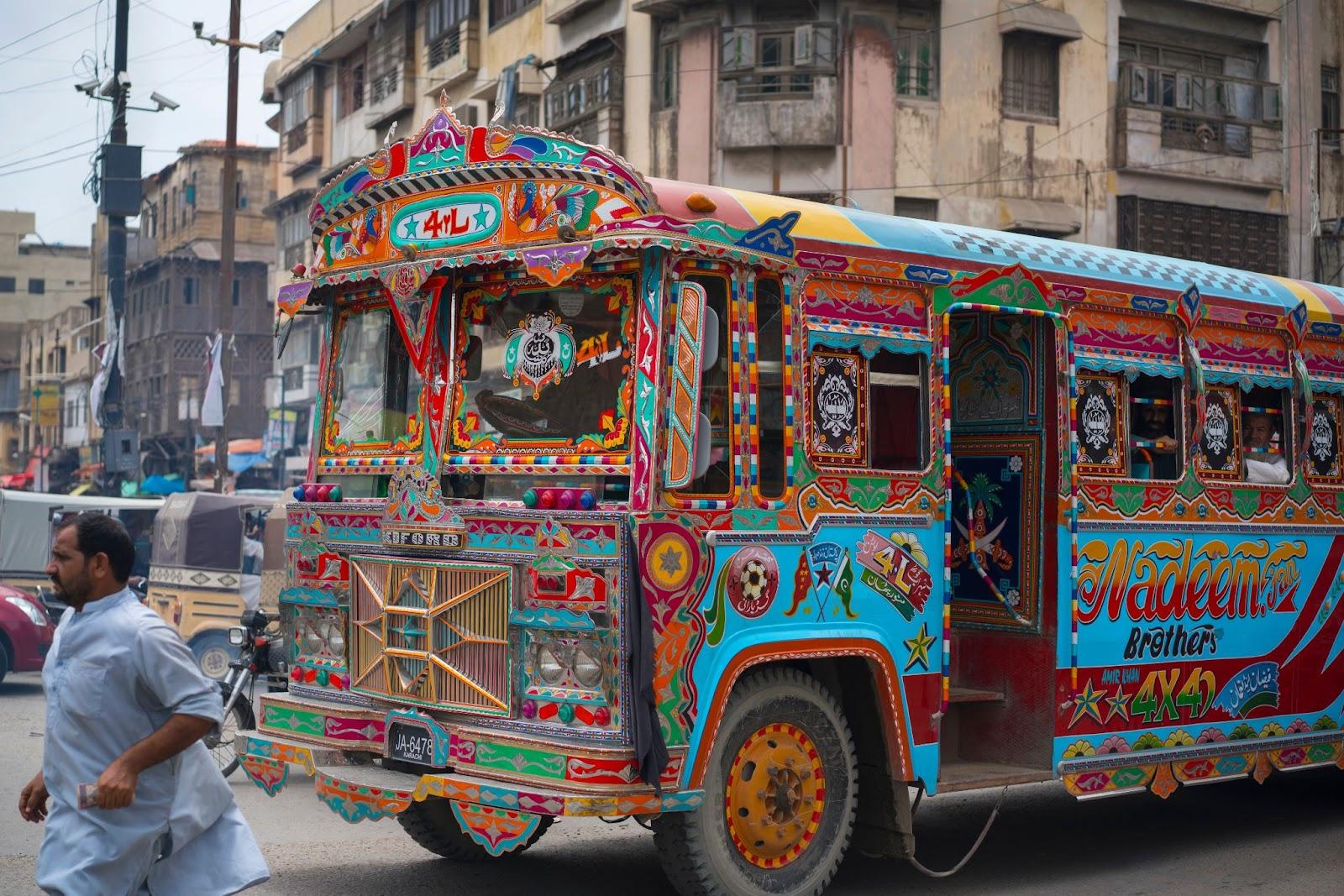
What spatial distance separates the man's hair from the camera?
15.4ft

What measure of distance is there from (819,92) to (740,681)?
18.9 m

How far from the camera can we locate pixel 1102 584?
8.58 m

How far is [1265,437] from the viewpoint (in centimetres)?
970

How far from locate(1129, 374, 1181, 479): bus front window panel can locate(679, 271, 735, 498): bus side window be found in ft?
9.63

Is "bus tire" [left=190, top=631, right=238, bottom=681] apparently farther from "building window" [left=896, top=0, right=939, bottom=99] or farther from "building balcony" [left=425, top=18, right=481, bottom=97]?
"building balcony" [left=425, top=18, right=481, bottom=97]

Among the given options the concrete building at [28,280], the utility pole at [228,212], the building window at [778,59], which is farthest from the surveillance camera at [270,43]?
the concrete building at [28,280]

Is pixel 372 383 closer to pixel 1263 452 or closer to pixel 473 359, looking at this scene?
pixel 473 359

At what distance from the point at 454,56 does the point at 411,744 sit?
28.1 meters

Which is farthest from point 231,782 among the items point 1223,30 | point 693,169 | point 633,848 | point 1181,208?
point 1223,30

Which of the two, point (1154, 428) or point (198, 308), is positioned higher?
point (198, 308)

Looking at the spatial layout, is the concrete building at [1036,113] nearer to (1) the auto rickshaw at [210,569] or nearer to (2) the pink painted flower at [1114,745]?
(1) the auto rickshaw at [210,569]

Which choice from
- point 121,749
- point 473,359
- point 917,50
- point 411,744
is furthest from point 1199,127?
point 121,749

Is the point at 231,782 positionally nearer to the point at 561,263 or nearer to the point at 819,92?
the point at 561,263

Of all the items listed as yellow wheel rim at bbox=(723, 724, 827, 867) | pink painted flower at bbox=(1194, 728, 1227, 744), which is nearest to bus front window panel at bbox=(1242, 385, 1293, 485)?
pink painted flower at bbox=(1194, 728, 1227, 744)
